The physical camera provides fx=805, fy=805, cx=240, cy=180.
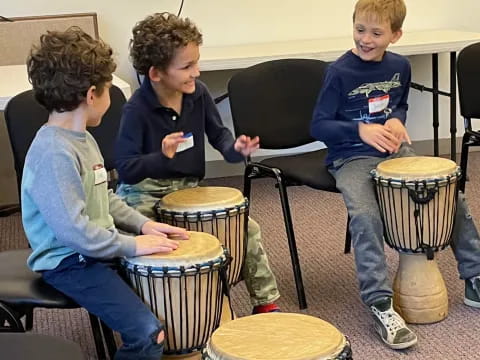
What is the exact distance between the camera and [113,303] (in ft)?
6.44

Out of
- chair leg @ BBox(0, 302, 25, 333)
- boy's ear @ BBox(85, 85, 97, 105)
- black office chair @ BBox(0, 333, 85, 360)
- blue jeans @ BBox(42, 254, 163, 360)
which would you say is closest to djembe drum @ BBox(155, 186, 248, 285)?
blue jeans @ BBox(42, 254, 163, 360)

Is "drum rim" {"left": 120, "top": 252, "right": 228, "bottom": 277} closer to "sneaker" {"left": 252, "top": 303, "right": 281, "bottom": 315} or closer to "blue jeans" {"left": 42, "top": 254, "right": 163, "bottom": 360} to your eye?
"blue jeans" {"left": 42, "top": 254, "right": 163, "bottom": 360}

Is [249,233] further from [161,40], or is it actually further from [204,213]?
[161,40]

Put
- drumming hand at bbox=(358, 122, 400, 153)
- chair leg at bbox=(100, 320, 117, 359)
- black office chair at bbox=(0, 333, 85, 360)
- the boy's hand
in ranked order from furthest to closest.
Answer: drumming hand at bbox=(358, 122, 400, 153) → the boy's hand → chair leg at bbox=(100, 320, 117, 359) → black office chair at bbox=(0, 333, 85, 360)

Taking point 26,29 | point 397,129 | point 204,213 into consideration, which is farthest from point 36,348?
point 26,29

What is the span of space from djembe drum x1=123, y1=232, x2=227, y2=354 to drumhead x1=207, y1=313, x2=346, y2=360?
0.30m

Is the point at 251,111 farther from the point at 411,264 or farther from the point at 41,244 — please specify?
the point at 41,244

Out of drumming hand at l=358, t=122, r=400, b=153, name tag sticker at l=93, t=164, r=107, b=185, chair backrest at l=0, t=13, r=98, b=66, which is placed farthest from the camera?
chair backrest at l=0, t=13, r=98, b=66

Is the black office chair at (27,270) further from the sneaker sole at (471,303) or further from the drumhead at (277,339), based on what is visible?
the sneaker sole at (471,303)

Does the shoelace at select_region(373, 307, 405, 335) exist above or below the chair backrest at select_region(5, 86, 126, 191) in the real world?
below

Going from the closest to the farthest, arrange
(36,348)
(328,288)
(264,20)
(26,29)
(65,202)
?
(36,348), (65,202), (328,288), (26,29), (264,20)

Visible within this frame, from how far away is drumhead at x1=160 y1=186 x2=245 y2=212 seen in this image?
2.27 m

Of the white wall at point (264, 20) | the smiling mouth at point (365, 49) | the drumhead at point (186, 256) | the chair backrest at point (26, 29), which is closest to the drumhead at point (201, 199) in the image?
the drumhead at point (186, 256)

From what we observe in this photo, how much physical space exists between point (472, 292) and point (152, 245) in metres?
1.23
